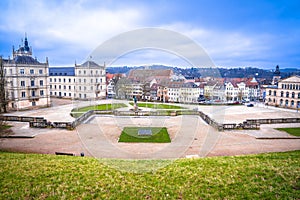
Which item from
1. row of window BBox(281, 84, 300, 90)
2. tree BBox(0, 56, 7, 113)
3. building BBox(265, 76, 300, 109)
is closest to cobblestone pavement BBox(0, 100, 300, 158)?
tree BBox(0, 56, 7, 113)

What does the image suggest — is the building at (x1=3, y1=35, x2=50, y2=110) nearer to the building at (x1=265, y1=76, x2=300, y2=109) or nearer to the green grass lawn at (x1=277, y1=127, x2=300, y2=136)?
the green grass lawn at (x1=277, y1=127, x2=300, y2=136)

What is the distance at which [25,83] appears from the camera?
4212cm

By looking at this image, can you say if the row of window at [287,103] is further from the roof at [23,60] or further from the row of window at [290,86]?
the roof at [23,60]

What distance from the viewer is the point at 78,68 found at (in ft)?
194

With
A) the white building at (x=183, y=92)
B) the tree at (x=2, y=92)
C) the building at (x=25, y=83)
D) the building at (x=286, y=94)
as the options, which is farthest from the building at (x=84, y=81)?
the building at (x=286, y=94)

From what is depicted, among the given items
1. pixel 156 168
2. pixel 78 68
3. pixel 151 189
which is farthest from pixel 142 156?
pixel 78 68

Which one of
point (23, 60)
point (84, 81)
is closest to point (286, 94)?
point (84, 81)

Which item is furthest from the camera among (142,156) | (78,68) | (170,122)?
(78,68)

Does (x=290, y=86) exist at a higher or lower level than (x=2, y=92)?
higher

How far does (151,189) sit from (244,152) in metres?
11.8

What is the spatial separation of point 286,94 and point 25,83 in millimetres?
62434

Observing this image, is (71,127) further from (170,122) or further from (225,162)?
(225,162)

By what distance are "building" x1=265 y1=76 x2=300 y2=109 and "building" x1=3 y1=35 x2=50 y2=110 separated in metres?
58.9

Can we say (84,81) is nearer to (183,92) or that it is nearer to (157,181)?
(183,92)
